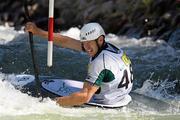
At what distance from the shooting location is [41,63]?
8750 millimetres

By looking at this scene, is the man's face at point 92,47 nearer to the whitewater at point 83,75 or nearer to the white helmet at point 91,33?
the white helmet at point 91,33

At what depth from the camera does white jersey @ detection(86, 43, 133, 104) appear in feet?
18.8

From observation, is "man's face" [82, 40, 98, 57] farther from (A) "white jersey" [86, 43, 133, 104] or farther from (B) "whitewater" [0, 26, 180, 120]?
(B) "whitewater" [0, 26, 180, 120]

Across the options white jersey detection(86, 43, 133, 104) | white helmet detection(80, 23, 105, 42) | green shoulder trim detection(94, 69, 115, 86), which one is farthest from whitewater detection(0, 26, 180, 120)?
white helmet detection(80, 23, 105, 42)

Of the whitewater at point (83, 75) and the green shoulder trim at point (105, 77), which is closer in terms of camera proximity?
the green shoulder trim at point (105, 77)

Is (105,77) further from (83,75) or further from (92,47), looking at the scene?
(83,75)

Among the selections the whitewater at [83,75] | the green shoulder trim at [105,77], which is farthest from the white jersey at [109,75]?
the whitewater at [83,75]

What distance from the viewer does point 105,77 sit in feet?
19.1

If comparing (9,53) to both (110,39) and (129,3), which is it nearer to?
(110,39)

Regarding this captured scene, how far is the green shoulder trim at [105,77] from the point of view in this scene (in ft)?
18.8

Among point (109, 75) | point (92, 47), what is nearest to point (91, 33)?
point (92, 47)

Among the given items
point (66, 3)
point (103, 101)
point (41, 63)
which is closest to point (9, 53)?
point (41, 63)

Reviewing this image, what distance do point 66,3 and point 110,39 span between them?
121 inches

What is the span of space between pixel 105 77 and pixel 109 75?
0.05m
